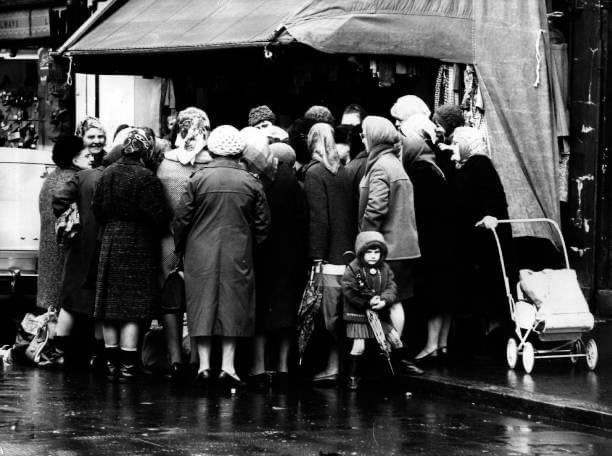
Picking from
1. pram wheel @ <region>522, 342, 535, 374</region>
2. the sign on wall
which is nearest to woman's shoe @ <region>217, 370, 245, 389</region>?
pram wheel @ <region>522, 342, 535, 374</region>

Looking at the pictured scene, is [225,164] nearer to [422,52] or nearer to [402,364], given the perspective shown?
[402,364]

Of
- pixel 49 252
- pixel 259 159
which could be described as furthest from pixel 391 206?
pixel 49 252

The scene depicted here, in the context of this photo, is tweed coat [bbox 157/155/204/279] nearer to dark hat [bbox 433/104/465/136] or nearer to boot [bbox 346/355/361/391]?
boot [bbox 346/355/361/391]

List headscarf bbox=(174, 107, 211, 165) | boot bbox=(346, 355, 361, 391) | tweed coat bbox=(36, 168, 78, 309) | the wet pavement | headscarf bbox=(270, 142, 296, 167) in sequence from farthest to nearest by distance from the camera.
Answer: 1. tweed coat bbox=(36, 168, 78, 309)
2. headscarf bbox=(174, 107, 211, 165)
3. headscarf bbox=(270, 142, 296, 167)
4. boot bbox=(346, 355, 361, 391)
5. the wet pavement

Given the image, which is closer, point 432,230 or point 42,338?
point 432,230

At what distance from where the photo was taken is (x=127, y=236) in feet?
36.7

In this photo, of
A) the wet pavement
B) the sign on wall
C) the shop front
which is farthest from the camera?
the sign on wall

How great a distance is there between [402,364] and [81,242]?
2914 millimetres

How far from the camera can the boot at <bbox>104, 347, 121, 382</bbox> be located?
1119 centimetres

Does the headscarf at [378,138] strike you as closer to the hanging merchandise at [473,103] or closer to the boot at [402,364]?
the boot at [402,364]

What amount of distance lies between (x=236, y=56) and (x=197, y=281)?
562 cm

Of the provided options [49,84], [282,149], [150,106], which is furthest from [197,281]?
[49,84]

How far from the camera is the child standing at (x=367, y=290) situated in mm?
10664

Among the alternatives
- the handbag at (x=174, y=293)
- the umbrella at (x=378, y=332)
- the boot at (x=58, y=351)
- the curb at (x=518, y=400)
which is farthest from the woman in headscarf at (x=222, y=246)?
the boot at (x=58, y=351)
